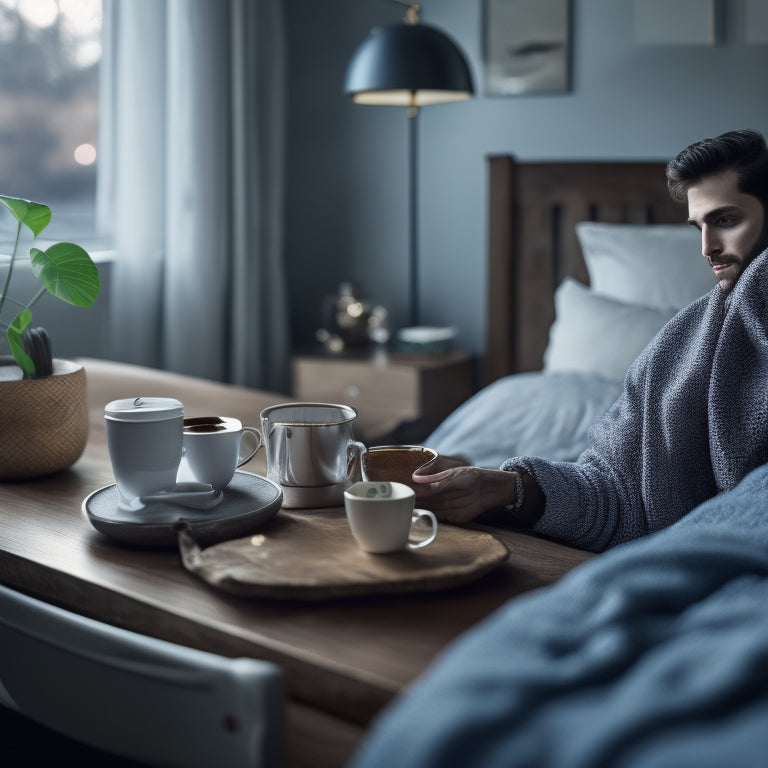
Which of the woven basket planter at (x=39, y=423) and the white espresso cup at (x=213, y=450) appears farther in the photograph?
the woven basket planter at (x=39, y=423)

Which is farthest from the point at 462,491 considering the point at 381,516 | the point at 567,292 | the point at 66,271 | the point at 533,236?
the point at 533,236

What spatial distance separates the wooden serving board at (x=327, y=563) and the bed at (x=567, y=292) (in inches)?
41.8

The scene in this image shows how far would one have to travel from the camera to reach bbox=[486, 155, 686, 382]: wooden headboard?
293 cm

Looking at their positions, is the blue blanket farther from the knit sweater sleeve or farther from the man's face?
the man's face

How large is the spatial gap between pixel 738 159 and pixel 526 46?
2.22m

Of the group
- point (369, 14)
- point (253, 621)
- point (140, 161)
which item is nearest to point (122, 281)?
point (140, 161)

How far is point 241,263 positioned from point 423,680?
2.87 m

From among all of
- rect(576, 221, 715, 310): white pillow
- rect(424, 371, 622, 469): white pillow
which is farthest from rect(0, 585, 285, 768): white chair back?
rect(576, 221, 715, 310): white pillow

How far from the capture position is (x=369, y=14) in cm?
365

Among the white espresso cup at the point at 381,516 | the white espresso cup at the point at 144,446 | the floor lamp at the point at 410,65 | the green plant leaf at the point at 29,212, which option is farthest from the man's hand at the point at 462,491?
the floor lamp at the point at 410,65

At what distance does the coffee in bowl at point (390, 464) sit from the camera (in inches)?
46.2

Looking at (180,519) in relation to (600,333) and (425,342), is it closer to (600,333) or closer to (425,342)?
(600,333)

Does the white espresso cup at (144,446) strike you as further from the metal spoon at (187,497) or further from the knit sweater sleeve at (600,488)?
the knit sweater sleeve at (600,488)

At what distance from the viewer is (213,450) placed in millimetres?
1098
